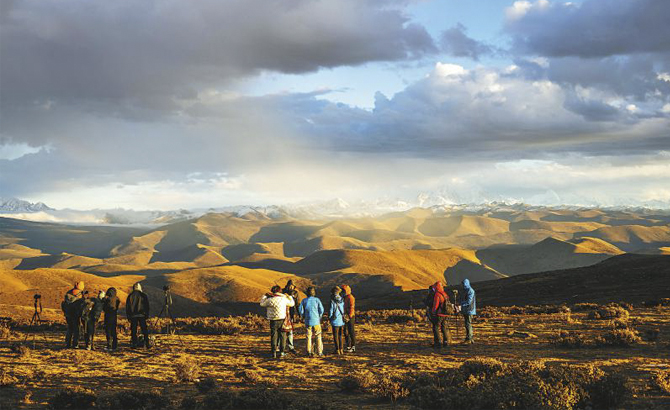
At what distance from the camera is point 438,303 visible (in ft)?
59.4

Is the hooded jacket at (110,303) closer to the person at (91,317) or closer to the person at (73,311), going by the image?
the person at (91,317)

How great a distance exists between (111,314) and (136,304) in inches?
47.7

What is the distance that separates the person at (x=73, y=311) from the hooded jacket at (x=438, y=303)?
454 inches

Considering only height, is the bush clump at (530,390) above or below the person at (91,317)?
below

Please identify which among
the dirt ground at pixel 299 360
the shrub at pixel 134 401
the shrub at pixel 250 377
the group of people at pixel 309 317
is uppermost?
the group of people at pixel 309 317

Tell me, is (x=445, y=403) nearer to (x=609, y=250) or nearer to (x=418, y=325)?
(x=418, y=325)

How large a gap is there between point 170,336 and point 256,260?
165 metres

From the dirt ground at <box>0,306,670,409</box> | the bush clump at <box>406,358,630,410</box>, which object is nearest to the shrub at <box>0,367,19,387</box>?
the dirt ground at <box>0,306,670,409</box>

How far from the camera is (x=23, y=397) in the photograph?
40.3ft

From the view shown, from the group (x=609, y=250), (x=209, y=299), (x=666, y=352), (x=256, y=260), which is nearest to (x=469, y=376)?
(x=666, y=352)

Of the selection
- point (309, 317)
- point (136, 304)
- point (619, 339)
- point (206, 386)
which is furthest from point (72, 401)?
point (619, 339)

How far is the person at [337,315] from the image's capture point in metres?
17.4

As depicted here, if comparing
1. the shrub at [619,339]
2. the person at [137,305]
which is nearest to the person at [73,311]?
the person at [137,305]

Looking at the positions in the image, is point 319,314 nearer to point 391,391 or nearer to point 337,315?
point 337,315
